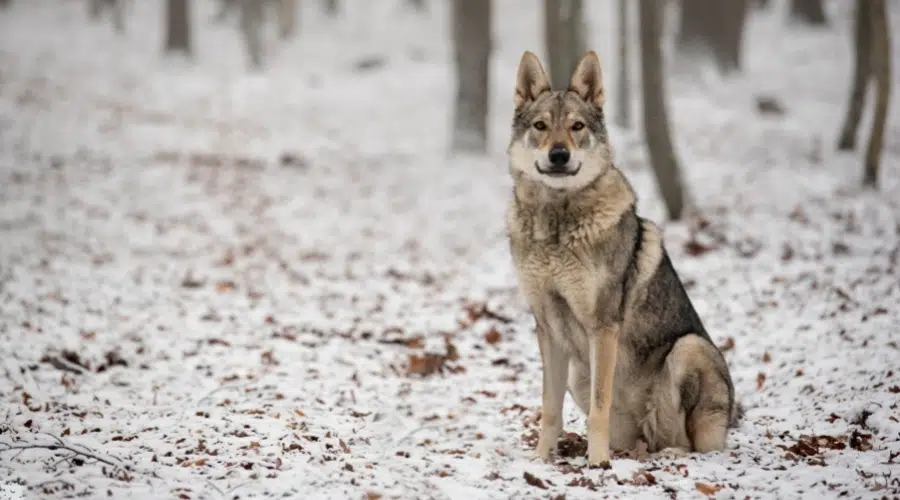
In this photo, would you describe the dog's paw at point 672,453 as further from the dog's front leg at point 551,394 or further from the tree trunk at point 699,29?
the tree trunk at point 699,29

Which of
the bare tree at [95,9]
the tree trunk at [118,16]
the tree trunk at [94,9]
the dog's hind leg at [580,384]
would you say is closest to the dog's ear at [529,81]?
the dog's hind leg at [580,384]

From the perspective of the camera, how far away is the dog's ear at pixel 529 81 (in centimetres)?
584

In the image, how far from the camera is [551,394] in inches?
228

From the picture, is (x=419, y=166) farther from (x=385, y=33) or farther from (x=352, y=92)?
(x=385, y=33)

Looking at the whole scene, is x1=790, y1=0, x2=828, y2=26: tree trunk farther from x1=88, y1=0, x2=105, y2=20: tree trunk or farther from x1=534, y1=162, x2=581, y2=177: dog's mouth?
x1=88, y1=0, x2=105, y2=20: tree trunk

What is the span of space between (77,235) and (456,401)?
342 inches

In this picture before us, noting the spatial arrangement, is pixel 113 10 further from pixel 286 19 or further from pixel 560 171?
pixel 560 171

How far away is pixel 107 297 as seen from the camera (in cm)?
970

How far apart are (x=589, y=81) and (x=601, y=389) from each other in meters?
2.30

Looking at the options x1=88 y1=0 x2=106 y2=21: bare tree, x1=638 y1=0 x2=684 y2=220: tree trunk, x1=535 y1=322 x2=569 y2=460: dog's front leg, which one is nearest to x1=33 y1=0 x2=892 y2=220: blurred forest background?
x1=638 y1=0 x2=684 y2=220: tree trunk

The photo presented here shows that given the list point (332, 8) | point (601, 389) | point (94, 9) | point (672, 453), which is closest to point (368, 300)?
point (601, 389)

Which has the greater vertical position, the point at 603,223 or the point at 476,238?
the point at 603,223

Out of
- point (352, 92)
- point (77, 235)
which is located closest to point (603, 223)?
point (77, 235)

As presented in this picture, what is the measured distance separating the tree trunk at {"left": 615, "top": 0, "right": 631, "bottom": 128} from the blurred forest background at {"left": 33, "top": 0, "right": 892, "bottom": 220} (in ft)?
→ 0.10
